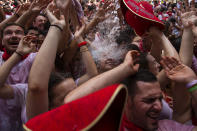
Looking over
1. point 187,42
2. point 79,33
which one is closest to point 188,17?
point 187,42

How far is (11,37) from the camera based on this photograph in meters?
2.37

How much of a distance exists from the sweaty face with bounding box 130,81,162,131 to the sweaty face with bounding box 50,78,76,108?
476 mm

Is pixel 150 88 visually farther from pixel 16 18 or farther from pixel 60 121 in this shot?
pixel 16 18

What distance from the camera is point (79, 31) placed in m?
2.15

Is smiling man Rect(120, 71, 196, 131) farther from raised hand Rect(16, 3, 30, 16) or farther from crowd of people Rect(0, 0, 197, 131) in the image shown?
raised hand Rect(16, 3, 30, 16)

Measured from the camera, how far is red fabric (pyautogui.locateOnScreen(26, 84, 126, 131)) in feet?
2.55

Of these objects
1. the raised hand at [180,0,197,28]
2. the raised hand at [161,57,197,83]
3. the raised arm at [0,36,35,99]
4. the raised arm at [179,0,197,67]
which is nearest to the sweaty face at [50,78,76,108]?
the raised arm at [0,36,35,99]

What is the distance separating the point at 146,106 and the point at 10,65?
1155 millimetres

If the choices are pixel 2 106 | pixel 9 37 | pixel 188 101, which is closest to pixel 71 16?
pixel 9 37

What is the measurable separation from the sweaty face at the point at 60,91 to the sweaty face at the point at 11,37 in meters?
1.05

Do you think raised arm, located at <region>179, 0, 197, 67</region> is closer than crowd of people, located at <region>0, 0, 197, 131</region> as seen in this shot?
No

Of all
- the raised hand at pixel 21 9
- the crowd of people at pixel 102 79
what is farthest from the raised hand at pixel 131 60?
the raised hand at pixel 21 9

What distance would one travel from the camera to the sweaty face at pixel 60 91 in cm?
150

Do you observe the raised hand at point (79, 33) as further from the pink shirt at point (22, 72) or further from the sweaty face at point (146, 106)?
the sweaty face at point (146, 106)
